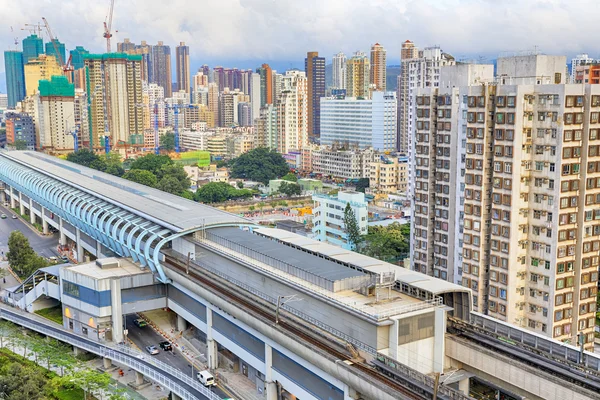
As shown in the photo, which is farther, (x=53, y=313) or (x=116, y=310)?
(x=53, y=313)

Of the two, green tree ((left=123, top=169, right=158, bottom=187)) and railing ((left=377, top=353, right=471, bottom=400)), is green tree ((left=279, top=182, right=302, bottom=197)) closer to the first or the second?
green tree ((left=123, top=169, right=158, bottom=187))

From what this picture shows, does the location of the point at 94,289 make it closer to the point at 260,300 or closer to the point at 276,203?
the point at 260,300

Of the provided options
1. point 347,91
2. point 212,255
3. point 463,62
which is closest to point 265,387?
point 212,255

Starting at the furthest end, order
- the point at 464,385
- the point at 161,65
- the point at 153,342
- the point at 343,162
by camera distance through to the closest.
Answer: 1. the point at 161,65
2. the point at 343,162
3. the point at 153,342
4. the point at 464,385

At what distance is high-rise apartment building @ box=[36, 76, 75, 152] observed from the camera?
Answer: 8856 cm

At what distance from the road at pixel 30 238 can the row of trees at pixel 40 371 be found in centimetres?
1372

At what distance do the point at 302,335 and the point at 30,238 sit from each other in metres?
31.6

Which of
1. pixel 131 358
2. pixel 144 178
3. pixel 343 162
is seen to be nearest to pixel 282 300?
pixel 131 358

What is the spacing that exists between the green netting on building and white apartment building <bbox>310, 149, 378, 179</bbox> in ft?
121

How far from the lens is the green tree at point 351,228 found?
39.7 meters

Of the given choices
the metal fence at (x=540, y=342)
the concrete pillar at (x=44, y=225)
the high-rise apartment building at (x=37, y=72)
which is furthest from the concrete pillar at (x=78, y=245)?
the high-rise apartment building at (x=37, y=72)

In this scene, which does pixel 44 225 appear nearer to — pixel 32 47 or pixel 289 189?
pixel 289 189

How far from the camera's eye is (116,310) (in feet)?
83.2

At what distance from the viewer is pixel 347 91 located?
11400 centimetres
